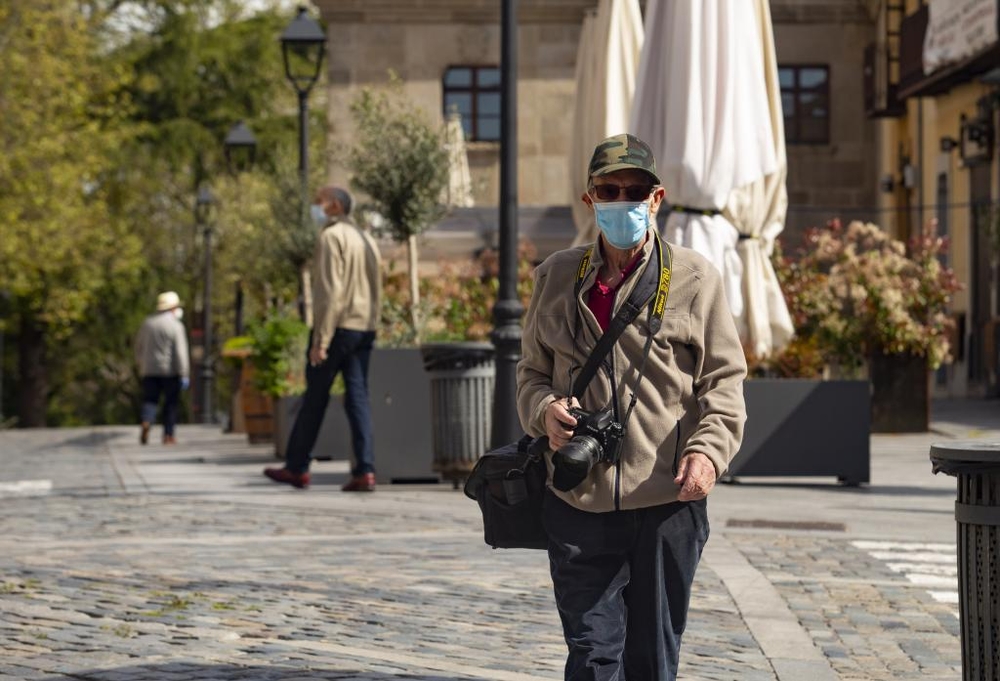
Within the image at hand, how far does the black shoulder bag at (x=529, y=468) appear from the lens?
4977mm

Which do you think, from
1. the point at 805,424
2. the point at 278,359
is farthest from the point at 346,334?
the point at 278,359

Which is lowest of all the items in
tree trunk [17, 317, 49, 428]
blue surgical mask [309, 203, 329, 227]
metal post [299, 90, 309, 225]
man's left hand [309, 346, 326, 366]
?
tree trunk [17, 317, 49, 428]

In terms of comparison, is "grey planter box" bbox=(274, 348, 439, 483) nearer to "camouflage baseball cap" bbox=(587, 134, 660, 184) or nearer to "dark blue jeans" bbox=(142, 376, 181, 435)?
"camouflage baseball cap" bbox=(587, 134, 660, 184)

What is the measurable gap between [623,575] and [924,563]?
5027 millimetres

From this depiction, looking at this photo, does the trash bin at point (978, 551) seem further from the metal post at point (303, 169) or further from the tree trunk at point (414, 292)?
the metal post at point (303, 169)

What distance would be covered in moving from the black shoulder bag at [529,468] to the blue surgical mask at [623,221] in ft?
0.34

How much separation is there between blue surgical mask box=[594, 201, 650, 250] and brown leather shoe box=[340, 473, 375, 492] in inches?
344

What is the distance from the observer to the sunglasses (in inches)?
198

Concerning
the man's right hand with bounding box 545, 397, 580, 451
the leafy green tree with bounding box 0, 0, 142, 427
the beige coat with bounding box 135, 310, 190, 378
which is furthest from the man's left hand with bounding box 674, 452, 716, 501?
the leafy green tree with bounding box 0, 0, 142, 427

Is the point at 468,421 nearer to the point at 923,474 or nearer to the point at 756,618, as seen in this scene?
the point at 923,474

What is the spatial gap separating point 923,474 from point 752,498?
2594 millimetres

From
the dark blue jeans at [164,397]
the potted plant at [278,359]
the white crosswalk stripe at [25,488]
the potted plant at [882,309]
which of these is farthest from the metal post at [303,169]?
the white crosswalk stripe at [25,488]

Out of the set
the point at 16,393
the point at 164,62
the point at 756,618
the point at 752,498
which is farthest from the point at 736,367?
the point at 16,393

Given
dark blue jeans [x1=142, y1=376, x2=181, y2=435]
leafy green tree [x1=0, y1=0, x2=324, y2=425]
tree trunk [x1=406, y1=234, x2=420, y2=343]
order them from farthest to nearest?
leafy green tree [x1=0, y1=0, x2=324, y2=425]
dark blue jeans [x1=142, y1=376, x2=181, y2=435]
tree trunk [x1=406, y1=234, x2=420, y2=343]
